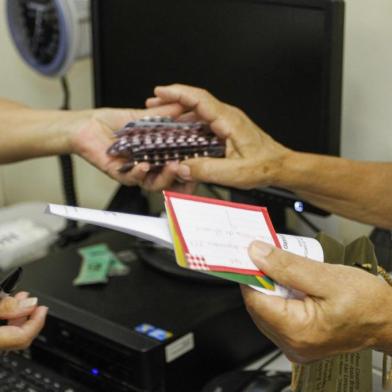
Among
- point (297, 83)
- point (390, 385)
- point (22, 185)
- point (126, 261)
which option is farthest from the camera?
point (22, 185)

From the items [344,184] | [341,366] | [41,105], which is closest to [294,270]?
[341,366]

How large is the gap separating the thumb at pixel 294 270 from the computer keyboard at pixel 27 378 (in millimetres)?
483

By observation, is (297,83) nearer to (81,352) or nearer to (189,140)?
(189,140)

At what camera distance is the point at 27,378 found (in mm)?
1079

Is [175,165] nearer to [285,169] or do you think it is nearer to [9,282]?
[285,169]

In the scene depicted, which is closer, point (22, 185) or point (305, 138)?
point (305, 138)

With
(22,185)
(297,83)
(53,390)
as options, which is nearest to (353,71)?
(297,83)

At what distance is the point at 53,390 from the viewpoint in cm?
104

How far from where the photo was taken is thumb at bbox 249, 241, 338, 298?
0.66m

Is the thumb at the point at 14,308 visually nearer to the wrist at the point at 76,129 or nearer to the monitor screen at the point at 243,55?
the wrist at the point at 76,129

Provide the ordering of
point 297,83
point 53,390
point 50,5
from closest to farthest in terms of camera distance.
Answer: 1. point 53,390
2. point 297,83
3. point 50,5

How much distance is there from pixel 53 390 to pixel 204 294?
11.6 inches

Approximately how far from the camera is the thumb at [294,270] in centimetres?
66

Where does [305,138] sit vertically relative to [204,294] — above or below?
above
